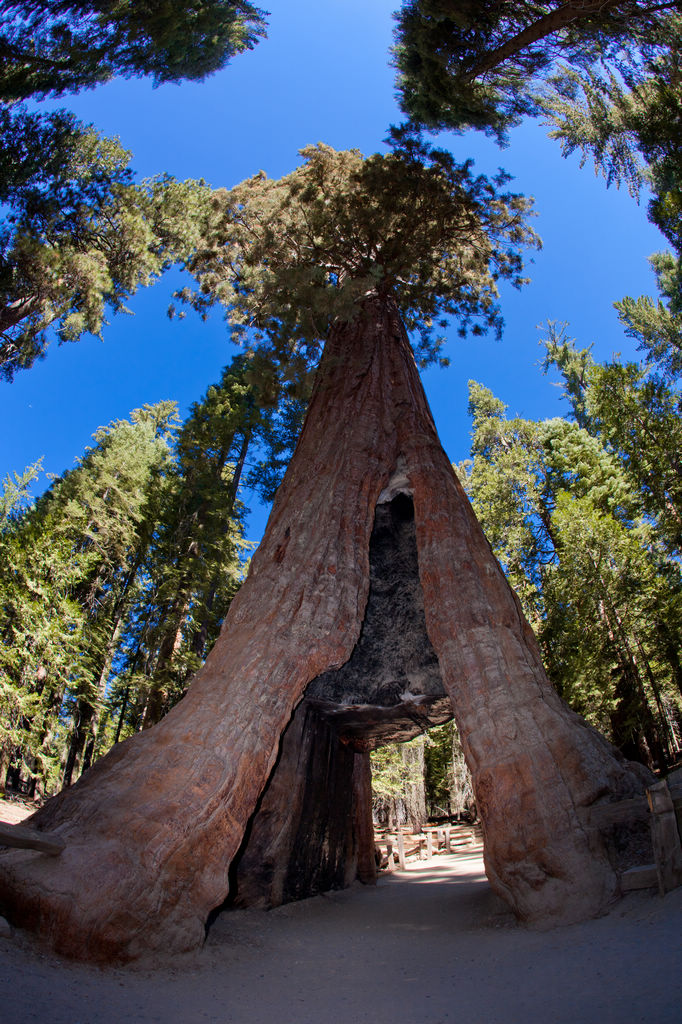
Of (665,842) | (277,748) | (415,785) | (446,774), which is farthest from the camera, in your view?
(446,774)

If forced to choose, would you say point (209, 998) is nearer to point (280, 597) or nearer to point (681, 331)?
point (280, 597)

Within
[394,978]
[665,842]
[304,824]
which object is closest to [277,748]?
[394,978]

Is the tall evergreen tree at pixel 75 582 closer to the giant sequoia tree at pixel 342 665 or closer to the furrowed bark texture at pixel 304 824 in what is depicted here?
the furrowed bark texture at pixel 304 824

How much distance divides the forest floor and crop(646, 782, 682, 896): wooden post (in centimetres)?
11

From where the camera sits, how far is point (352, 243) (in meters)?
11.1

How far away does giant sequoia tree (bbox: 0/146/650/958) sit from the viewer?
463 cm

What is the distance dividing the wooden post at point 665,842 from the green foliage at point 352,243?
764cm

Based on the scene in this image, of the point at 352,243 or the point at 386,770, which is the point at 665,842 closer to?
the point at 352,243

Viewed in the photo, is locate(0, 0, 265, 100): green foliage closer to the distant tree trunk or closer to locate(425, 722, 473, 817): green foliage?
locate(425, 722, 473, 817): green foliage

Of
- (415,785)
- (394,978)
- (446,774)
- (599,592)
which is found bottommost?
(446,774)

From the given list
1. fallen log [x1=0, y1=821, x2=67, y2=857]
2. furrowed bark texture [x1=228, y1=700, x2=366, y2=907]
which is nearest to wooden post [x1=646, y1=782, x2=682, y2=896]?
furrowed bark texture [x1=228, y1=700, x2=366, y2=907]

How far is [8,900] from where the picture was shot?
4.12m

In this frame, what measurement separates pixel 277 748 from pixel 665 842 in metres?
3.42

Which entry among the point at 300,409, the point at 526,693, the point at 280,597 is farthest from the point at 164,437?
the point at 526,693
